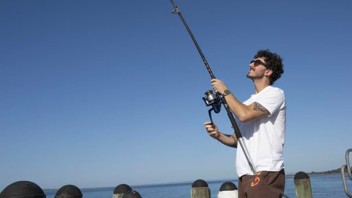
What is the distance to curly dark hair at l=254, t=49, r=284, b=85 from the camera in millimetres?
4105

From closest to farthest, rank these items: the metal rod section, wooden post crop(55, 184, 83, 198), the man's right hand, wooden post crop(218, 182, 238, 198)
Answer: the man's right hand
the metal rod section
wooden post crop(55, 184, 83, 198)
wooden post crop(218, 182, 238, 198)

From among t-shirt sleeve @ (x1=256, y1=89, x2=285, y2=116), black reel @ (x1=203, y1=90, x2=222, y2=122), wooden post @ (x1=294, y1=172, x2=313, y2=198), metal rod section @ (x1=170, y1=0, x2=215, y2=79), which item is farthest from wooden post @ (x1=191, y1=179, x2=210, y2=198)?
t-shirt sleeve @ (x1=256, y1=89, x2=285, y2=116)

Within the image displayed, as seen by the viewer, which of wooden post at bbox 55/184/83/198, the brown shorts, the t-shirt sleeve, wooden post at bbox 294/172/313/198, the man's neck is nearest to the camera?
the brown shorts

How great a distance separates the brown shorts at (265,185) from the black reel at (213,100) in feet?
3.50

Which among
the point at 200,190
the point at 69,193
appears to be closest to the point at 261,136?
the point at 69,193

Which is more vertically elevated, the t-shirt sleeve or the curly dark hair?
the curly dark hair

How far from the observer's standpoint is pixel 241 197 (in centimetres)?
368

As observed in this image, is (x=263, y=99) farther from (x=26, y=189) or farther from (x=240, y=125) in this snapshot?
(x=26, y=189)

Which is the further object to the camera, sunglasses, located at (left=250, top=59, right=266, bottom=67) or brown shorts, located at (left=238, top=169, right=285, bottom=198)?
sunglasses, located at (left=250, top=59, right=266, bottom=67)

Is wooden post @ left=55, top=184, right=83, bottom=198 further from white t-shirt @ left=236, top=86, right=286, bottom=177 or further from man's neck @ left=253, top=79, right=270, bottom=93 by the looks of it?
man's neck @ left=253, top=79, right=270, bottom=93

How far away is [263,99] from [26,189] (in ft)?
9.81

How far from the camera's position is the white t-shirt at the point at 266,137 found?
138 inches

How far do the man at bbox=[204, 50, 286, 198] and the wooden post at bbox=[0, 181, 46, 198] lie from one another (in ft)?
8.17

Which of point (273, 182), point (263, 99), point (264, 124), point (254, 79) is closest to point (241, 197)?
point (273, 182)
